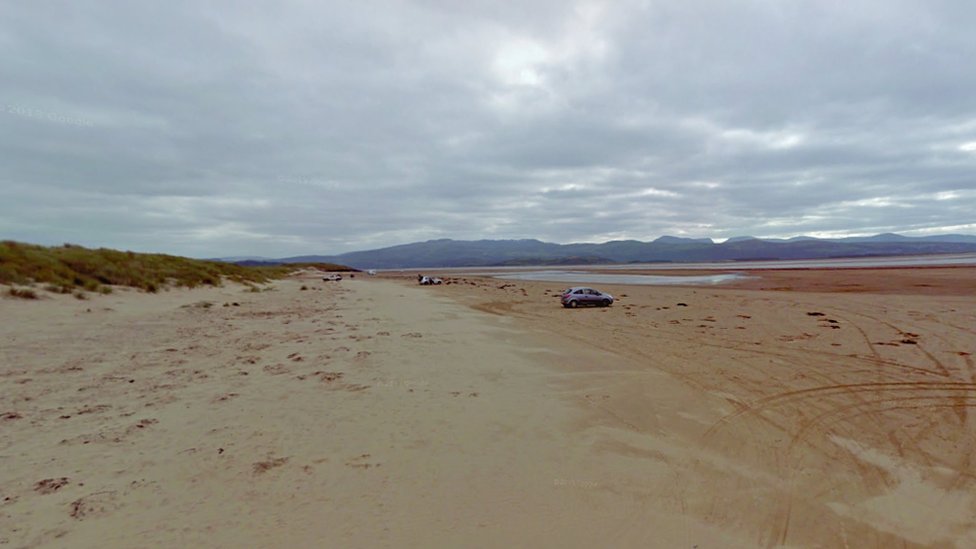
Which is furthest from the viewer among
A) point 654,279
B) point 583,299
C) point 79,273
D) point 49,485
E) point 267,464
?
point 654,279

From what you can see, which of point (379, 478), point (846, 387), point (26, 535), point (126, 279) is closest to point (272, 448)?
point (379, 478)

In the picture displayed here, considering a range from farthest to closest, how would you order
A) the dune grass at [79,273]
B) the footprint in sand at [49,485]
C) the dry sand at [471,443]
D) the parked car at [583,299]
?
the parked car at [583,299]
the dune grass at [79,273]
the footprint in sand at [49,485]
the dry sand at [471,443]

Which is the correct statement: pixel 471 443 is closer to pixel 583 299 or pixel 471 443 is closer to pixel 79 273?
pixel 583 299

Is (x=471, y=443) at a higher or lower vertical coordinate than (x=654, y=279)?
higher

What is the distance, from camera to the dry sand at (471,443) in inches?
157

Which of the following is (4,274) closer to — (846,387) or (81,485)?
(81,485)

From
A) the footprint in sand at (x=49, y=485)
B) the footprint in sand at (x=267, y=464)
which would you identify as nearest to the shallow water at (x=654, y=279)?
the footprint in sand at (x=267, y=464)

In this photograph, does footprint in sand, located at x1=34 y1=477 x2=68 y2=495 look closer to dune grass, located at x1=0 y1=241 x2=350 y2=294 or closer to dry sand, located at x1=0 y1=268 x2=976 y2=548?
dry sand, located at x1=0 y1=268 x2=976 y2=548

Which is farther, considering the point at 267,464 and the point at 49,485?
the point at 267,464

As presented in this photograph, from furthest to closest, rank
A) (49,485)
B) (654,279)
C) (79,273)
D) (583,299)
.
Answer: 1. (654,279)
2. (583,299)
3. (79,273)
4. (49,485)

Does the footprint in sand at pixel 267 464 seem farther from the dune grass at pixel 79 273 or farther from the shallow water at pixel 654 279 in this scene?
the shallow water at pixel 654 279

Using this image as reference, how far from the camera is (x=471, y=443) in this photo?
19.2 feet


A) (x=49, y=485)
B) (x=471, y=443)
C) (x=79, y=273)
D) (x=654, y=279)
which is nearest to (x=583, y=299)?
(x=471, y=443)

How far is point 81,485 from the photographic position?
4324mm
